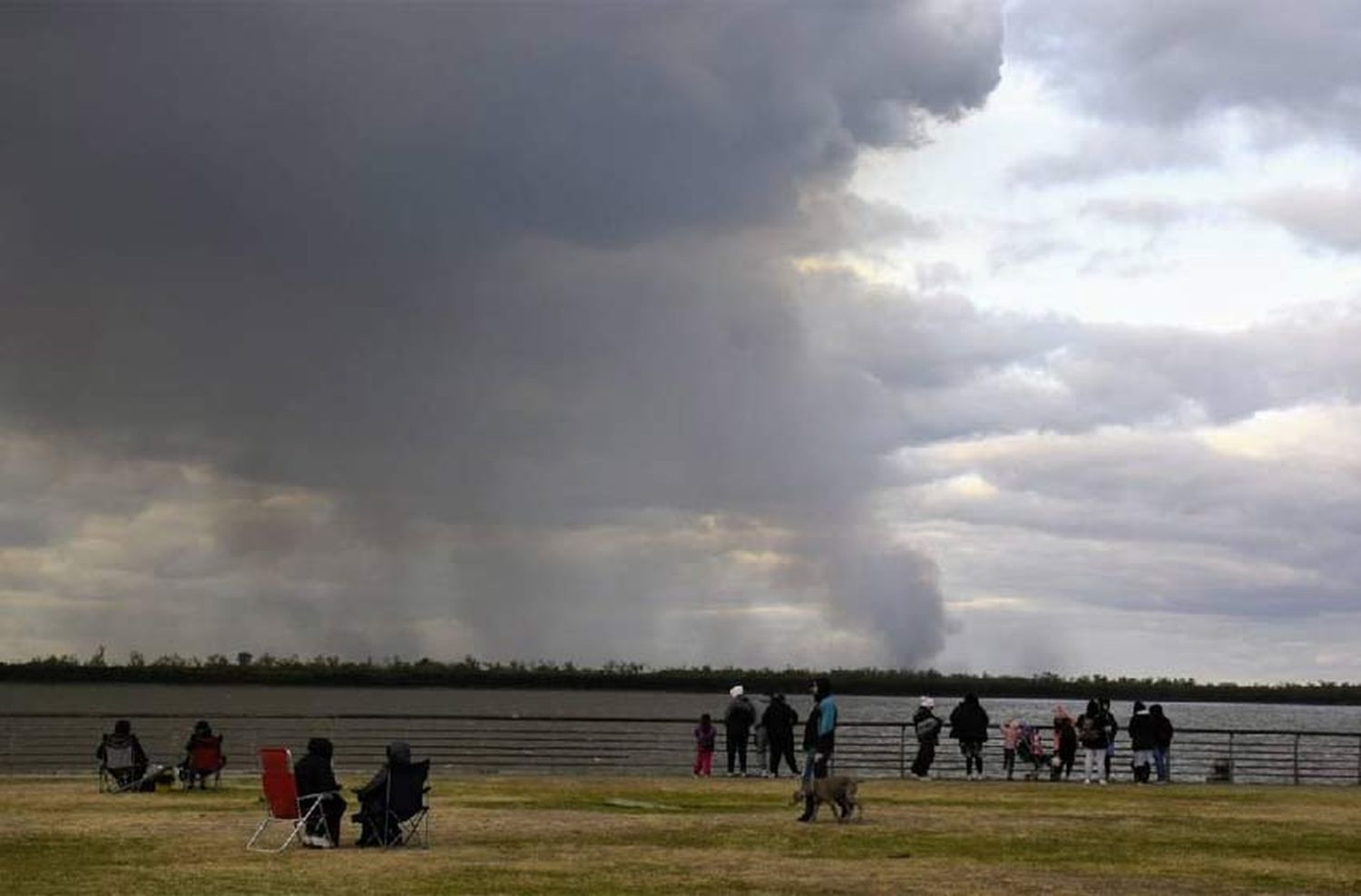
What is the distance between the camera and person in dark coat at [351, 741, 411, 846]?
21156 mm

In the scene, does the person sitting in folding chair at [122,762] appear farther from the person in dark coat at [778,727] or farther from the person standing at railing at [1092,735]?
the person standing at railing at [1092,735]

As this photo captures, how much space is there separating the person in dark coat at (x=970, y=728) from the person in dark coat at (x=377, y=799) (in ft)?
60.8

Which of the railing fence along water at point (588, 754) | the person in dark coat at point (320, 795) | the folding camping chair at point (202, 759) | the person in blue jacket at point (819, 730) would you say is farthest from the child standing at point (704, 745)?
the person in dark coat at point (320, 795)

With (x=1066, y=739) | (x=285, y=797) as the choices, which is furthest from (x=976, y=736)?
(x=285, y=797)

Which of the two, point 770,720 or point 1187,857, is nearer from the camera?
point 1187,857

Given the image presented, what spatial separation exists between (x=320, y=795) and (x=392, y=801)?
821 millimetres

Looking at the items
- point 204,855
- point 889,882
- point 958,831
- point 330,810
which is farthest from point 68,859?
point 958,831

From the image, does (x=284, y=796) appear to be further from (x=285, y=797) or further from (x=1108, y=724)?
(x=1108, y=724)

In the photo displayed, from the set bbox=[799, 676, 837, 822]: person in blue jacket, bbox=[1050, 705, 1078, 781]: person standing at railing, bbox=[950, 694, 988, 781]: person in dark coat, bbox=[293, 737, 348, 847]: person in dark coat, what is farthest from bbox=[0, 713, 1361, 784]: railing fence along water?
bbox=[293, 737, 348, 847]: person in dark coat

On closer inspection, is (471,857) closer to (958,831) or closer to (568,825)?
(568,825)

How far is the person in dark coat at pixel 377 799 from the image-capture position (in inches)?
833

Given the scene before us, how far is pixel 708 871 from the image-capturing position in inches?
719

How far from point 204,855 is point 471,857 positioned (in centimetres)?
284

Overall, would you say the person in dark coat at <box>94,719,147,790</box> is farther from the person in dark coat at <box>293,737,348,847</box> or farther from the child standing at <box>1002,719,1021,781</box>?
the child standing at <box>1002,719,1021,781</box>
